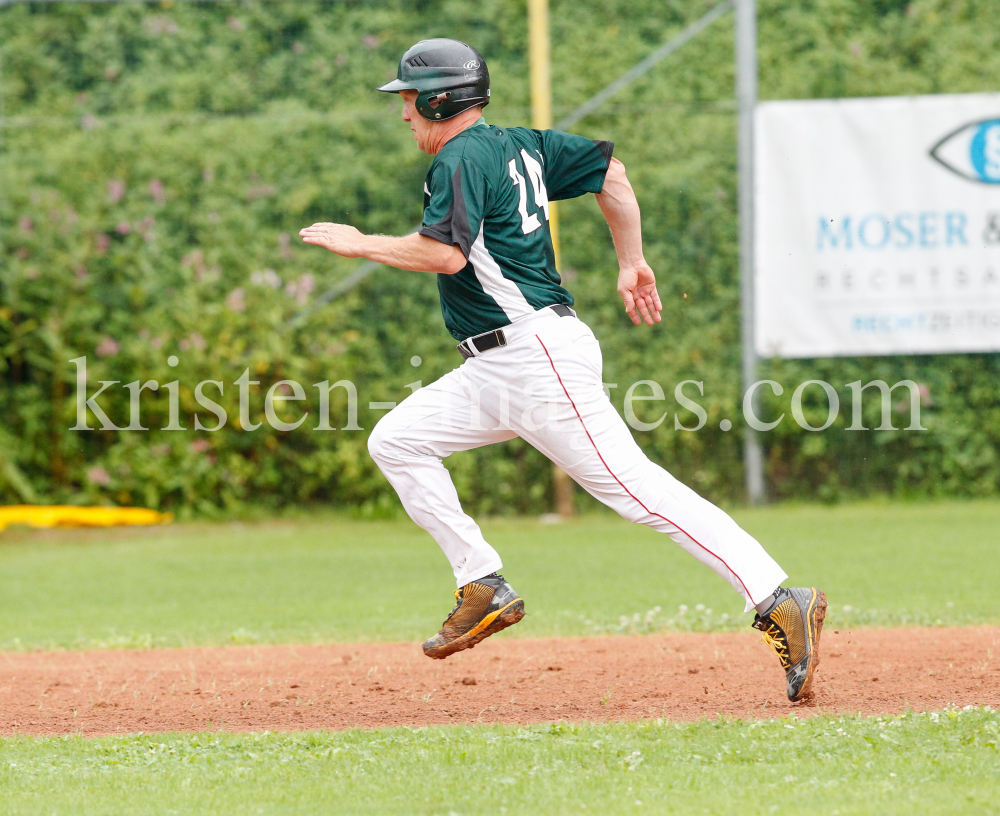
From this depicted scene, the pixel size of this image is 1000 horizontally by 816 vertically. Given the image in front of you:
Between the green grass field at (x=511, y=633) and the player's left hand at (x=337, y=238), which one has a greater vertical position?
the player's left hand at (x=337, y=238)

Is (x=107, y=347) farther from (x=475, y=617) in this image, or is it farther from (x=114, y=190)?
(x=475, y=617)

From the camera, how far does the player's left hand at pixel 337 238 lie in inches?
160

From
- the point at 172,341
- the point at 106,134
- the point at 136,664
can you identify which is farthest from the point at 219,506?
the point at 136,664

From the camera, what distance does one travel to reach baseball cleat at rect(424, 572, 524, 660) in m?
4.55

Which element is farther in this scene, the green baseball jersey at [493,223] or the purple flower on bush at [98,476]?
the purple flower on bush at [98,476]

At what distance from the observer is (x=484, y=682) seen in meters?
5.06

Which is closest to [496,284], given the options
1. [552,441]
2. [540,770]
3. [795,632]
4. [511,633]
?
[552,441]

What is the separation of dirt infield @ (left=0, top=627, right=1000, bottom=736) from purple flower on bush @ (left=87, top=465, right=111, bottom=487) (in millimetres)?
5112

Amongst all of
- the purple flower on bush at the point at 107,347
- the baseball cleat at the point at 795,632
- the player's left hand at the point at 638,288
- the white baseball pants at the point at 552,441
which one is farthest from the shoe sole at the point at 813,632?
the purple flower on bush at the point at 107,347

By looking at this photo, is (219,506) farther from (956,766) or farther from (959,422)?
(956,766)

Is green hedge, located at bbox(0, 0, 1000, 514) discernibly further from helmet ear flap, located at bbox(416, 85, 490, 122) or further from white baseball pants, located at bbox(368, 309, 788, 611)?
helmet ear flap, located at bbox(416, 85, 490, 122)

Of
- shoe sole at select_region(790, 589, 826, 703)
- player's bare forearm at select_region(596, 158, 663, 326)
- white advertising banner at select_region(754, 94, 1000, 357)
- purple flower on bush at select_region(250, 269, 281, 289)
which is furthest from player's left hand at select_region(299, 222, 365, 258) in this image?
white advertising banner at select_region(754, 94, 1000, 357)

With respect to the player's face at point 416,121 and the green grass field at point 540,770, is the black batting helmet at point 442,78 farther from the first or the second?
the green grass field at point 540,770

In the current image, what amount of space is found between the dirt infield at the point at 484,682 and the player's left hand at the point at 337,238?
5.25 feet
